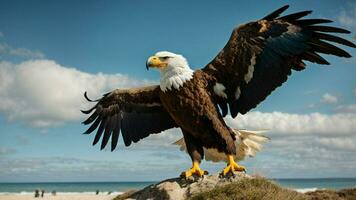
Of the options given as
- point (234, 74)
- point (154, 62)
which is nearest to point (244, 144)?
point (234, 74)

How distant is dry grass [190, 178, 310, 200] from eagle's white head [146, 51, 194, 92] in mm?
1973

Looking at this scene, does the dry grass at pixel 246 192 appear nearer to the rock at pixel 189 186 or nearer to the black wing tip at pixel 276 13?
the rock at pixel 189 186

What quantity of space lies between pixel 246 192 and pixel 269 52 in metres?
2.46

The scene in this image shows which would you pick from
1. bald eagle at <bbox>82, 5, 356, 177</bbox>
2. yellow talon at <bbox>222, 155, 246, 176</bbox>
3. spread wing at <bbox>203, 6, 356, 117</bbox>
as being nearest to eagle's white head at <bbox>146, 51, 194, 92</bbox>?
bald eagle at <bbox>82, 5, 356, 177</bbox>

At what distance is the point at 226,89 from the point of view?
791 centimetres

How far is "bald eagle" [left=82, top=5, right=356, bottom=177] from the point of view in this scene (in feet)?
24.1

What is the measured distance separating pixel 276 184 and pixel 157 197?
2.44 m

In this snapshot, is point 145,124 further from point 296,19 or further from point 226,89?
point 296,19

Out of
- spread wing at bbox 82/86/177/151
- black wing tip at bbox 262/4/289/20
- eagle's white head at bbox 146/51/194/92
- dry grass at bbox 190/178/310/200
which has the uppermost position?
black wing tip at bbox 262/4/289/20

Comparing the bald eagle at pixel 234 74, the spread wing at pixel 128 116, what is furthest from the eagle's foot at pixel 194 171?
the spread wing at pixel 128 116

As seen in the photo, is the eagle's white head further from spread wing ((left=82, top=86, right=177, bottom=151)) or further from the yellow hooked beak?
spread wing ((left=82, top=86, right=177, bottom=151))

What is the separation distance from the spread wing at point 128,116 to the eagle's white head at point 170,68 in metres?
1.04

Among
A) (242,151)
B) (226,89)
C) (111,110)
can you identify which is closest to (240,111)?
(226,89)

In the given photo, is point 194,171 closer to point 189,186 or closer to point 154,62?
point 189,186
